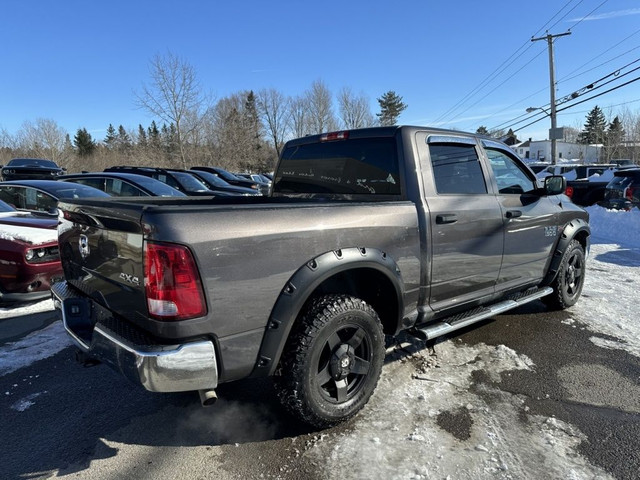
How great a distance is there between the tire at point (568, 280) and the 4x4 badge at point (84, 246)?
458 centimetres

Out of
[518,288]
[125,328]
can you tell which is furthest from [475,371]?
[125,328]

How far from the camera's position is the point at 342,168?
141 inches

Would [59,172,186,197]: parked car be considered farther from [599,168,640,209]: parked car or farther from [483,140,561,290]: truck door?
[599,168,640,209]: parked car

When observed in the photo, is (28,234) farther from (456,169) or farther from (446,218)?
(456,169)

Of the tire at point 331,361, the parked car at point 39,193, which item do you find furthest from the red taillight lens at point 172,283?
the parked car at point 39,193

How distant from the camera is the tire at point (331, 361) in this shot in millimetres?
2451

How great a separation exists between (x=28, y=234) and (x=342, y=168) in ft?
11.9

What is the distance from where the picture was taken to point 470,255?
343cm

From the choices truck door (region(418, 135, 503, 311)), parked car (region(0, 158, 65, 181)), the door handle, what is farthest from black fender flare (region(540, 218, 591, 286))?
parked car (region(0, 158, 65, 181))

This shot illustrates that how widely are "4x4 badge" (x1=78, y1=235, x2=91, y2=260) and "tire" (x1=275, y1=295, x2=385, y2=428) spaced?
140 centimetres

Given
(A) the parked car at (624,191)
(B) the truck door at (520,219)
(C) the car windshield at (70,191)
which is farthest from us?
(A) the parked car at (624,191)

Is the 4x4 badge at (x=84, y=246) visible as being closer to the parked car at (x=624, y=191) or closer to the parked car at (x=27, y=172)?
the parked car at (x=624, y=191)

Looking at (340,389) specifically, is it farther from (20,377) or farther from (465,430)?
(20,377)

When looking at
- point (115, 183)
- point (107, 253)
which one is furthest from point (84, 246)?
point (115, 183)
